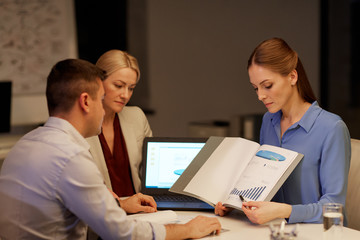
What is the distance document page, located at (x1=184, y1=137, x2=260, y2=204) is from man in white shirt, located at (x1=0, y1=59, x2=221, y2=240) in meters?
0.28

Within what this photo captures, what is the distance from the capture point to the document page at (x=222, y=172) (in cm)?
208

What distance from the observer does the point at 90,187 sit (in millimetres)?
1594

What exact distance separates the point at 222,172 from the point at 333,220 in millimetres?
536

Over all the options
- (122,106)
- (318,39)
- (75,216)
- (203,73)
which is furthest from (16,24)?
(75,216)

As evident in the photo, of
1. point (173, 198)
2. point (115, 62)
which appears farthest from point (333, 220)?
point (115, 62)

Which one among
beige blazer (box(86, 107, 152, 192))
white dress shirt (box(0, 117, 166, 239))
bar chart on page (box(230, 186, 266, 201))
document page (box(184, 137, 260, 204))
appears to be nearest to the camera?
white dress shirt (box(0, 117, 166, 239))

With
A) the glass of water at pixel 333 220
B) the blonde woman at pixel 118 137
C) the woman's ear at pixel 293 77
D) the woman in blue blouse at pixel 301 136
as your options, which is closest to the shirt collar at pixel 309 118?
the woman in blue blouse at pixel 301 136

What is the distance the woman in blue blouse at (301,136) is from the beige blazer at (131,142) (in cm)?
61

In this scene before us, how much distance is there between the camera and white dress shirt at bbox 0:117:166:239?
1.60 meters

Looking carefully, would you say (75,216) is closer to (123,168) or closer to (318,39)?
(123,168)

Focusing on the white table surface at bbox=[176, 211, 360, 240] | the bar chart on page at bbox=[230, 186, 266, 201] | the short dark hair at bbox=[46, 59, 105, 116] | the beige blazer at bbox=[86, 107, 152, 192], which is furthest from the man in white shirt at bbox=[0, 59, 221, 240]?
the beige blazer at bbox=[86, 107, 152, 192]

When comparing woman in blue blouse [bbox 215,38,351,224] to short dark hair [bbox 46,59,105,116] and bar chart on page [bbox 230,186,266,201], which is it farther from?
short dark hair [bbox 46,59,105,116]

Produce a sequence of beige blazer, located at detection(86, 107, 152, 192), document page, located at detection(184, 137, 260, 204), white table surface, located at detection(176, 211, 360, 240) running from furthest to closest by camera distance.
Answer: beige blazer, located at detection(86, 107, 152, 192)
document page, located at detection(184, 137, 260, 204)
white table surface, located at detection(176, 211, 360, 240)

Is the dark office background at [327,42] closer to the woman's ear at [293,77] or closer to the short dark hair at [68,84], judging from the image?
the woman's ear at [293,77]
